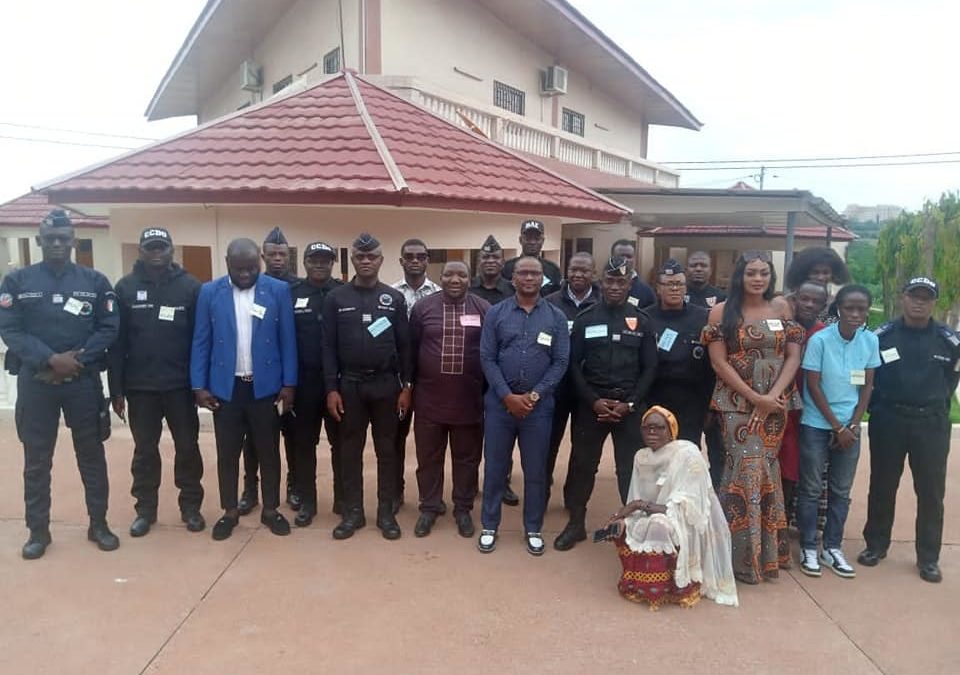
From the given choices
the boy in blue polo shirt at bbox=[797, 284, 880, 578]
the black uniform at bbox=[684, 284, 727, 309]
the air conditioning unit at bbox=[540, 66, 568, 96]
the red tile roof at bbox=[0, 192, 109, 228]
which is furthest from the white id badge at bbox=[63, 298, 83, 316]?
the air conditioning unit at bbox=[540, 66, 568, 96]

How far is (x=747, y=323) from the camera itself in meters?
3.76

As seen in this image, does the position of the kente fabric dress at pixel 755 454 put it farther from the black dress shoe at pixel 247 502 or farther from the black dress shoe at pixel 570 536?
the black dress shoe at pixel 247 502

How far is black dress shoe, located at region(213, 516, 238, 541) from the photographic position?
4.24m

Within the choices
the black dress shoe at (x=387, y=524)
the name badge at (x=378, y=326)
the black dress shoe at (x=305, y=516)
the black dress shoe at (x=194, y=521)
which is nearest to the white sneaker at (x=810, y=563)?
the black dress shoe at (x=387, y=524)

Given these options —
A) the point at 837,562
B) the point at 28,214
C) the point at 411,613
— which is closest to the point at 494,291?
the point at 411,613

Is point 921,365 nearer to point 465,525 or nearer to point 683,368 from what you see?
point 683,368

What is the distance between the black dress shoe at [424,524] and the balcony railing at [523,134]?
598 centimetres

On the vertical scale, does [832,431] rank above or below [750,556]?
above

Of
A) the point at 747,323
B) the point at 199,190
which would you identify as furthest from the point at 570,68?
the point at 747,323

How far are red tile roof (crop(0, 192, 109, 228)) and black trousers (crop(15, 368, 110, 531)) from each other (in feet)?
36.2

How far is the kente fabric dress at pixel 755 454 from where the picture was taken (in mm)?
3725

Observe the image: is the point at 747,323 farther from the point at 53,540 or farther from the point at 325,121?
the point at 325,121

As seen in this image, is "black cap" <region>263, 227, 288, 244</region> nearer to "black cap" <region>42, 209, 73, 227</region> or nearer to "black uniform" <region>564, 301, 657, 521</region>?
"black cap" <region>42, 209, 73, 227</region>

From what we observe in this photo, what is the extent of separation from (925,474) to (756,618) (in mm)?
1428
